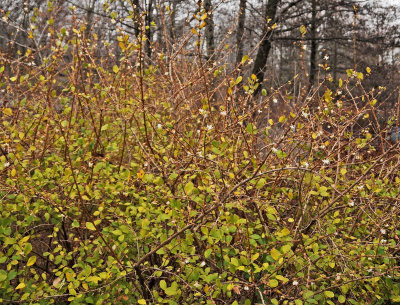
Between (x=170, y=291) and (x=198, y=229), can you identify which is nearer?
(x=170, y=291)

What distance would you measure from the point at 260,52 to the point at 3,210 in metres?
6.41

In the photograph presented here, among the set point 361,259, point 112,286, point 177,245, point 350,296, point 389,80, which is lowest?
point 350,296

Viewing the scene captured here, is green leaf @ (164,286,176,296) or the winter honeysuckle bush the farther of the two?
the winter honeysuckle bush

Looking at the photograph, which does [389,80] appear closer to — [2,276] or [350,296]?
[350,296]

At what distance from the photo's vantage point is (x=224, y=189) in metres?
1.94

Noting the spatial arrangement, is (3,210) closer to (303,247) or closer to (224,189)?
(224,189)

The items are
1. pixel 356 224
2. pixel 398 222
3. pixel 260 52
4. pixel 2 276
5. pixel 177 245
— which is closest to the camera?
pixel 2 276

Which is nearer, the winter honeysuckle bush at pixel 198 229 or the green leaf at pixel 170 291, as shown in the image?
the green leaf at pixel 170 291

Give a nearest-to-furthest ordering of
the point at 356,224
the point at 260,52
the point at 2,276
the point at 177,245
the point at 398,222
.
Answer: the point at 2,276, the point at 177,245, the point at 398,222, the point at 356,224, the point at 260,52

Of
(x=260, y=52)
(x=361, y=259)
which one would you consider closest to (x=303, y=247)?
(x=361, y=259)

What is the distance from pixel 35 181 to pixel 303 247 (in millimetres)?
1881

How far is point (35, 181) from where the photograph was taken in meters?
2.41

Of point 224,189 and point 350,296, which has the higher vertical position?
point 224,189

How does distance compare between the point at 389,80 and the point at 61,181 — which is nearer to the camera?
the point at 61,181
